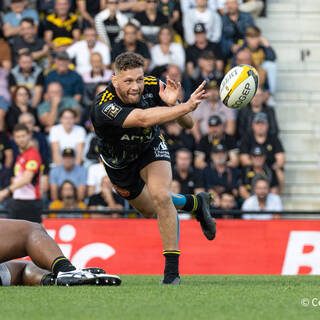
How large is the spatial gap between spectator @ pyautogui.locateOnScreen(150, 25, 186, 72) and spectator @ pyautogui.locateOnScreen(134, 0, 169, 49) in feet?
1.27

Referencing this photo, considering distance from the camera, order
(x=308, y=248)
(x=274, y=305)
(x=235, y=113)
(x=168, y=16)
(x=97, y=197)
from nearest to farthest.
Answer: (x=274, y=305) → (x=308, y=248) → (x=97, y=197) → (x=235, y=113) → (x=168, y=16)

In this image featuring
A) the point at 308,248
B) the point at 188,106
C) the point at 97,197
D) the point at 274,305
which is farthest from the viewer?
the point at 97,197

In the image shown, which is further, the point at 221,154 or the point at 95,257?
the point at 221,154

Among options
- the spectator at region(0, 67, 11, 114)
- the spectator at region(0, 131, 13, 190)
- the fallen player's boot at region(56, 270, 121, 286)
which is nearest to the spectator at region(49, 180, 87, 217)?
the spectator at region(0, 131, 13, 190)

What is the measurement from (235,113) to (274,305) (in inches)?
328

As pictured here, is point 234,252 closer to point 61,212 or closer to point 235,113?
point 61,212

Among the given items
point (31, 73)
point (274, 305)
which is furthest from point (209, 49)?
point (274, 305)

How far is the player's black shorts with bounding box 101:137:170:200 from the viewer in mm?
7398

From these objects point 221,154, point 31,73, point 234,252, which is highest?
point 31,73

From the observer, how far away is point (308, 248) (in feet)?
35.3

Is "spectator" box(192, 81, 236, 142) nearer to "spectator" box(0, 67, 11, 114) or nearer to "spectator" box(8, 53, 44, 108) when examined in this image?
"spectator" box(8, 53, 44, 108)

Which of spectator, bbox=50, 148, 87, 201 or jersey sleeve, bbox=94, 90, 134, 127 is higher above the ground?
jersey sleeve, bbox=94, 90, 134, 127

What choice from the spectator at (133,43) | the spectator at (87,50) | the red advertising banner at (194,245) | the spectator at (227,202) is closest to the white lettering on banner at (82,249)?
the red advertising banner at (194,245)

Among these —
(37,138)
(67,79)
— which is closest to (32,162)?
(37,138)
